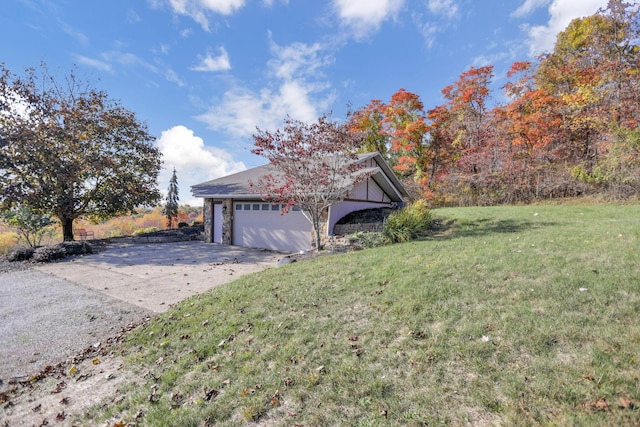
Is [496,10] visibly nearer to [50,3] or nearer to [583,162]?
[583,162]

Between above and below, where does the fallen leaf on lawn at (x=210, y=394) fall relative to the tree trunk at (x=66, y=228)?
below

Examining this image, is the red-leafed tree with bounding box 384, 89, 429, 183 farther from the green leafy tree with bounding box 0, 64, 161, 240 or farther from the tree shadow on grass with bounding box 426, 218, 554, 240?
the green leafy tree with bounding box 0, 64, 161, 240

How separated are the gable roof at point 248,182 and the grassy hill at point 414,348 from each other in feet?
26.0

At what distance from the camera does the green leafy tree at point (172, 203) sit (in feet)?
98.3

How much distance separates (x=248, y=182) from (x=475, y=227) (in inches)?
392

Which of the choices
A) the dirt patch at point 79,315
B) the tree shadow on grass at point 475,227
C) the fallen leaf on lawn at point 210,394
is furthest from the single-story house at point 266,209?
the fallen leaf on lawn at point 210,394

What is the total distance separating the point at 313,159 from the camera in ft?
32.4

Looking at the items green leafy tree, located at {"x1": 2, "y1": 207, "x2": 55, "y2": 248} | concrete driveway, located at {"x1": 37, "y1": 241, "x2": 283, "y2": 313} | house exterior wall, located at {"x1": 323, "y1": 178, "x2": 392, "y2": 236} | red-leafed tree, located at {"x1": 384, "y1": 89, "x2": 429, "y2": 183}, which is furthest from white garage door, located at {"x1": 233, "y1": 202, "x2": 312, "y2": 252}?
red-leafed tree, located at {"x1": 384, "y1": 89, "x2": 429, "y2": 183}

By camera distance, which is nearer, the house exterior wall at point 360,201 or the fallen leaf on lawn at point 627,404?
the fallen leaf on lawn at point 627,404

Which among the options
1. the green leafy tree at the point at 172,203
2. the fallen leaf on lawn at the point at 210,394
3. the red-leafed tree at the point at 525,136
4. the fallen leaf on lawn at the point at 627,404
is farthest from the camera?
the green leafy tree at the point at 172,203

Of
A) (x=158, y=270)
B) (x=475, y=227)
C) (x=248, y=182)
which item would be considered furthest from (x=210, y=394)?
(x=248, y=182)

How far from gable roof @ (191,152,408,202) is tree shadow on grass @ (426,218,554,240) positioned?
3.80 metres

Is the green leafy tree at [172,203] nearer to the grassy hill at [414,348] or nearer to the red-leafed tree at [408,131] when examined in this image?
the red-leafed tree at [408,131]

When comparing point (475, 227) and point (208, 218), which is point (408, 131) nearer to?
point (475, 227)
